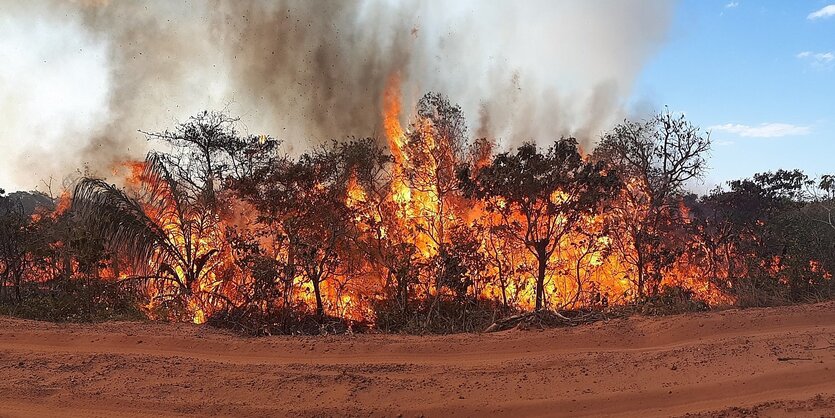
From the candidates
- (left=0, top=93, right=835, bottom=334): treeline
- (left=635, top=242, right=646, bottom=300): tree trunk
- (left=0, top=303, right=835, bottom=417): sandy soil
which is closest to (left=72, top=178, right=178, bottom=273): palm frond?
(left=0, top=93, right=835, bottom=334): treeline

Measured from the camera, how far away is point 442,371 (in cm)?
712

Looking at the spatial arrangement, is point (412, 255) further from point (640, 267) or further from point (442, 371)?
point (442, 371)

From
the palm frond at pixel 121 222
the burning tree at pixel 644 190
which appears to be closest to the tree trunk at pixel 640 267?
the burning tree at pixel 644 190

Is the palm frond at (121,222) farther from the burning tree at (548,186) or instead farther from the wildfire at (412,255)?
the burning tree at (548,186)

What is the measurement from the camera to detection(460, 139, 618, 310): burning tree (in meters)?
12.7

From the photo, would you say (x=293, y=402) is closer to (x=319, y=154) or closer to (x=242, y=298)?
(x=242, y=298)

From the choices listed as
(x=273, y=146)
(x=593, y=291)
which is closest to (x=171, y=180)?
(x=273, y=146)

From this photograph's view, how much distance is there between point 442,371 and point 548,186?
266 inches

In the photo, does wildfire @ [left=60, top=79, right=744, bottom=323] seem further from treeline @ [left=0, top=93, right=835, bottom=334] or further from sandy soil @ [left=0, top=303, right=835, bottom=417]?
sandy soil @ [left=0, top=303, right=835, bottom=417]

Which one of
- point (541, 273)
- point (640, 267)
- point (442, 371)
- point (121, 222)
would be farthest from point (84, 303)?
point (640, 267)

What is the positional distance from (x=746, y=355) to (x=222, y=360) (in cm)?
694

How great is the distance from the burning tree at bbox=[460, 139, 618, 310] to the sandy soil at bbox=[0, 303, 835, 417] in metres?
3.91

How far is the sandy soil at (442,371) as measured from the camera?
6004 mm

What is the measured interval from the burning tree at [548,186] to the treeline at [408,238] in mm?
46
